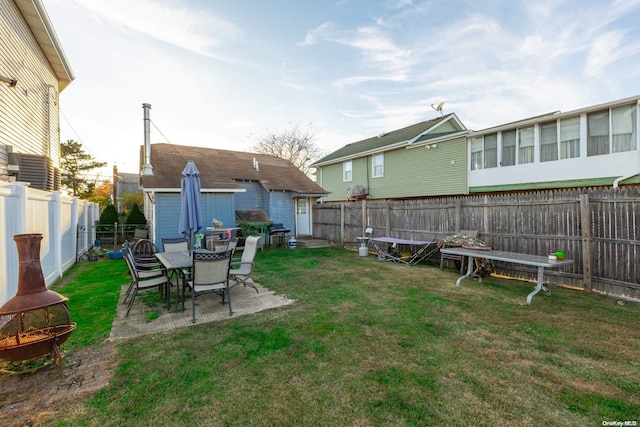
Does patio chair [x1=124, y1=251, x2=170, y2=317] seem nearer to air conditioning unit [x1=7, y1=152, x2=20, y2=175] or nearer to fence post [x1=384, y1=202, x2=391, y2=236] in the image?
air conditioning unit [x1=7, y1=152, x2=20, y2=175]

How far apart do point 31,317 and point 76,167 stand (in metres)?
25.6

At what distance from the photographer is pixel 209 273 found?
4426mm

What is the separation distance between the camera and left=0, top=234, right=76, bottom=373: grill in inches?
102

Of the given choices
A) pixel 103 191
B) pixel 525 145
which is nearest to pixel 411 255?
pixel 525 145

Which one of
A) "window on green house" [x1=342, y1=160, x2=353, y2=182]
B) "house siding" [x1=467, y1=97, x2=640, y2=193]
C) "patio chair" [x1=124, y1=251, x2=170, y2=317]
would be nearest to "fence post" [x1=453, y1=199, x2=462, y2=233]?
"house siding" [x1=467, y1=97, x2=640, y2=193]

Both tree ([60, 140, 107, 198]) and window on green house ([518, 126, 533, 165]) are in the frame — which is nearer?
window on green house ([518, 126, 533, 165])

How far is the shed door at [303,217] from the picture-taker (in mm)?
15406

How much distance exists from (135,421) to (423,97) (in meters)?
18.1

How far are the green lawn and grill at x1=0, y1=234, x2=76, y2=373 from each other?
2.21 feet

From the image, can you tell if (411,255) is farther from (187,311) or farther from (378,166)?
(378,166)

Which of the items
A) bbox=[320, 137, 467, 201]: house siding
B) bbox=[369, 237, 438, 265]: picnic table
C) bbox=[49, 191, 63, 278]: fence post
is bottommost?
bbox=[369, 237, 438, 265]: picnic table

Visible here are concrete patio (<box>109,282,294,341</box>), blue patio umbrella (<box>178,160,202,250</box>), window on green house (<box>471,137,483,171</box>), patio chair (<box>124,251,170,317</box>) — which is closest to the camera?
concrete patio (<box>109,282,294,341</box>)

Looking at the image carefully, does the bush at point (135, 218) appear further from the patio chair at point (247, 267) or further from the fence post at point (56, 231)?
the patio chair at point (247, 267)

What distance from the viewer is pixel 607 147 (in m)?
9.66
